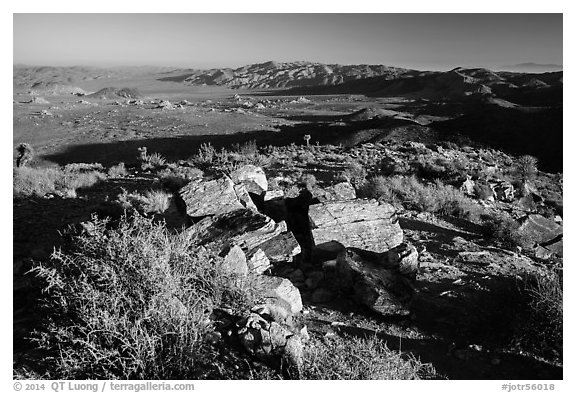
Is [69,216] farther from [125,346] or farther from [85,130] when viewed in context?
[85,130]

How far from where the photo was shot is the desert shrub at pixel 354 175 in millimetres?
10383

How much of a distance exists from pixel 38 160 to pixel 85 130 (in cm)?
831

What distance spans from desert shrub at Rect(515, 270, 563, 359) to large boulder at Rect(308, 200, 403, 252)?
6.07 feet

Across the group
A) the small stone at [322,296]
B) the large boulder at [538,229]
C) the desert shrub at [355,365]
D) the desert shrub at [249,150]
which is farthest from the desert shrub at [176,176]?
the large boulder at [538,229]

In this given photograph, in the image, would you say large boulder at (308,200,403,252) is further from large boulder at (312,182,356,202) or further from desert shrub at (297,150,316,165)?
desert shrub at (297,150,316,165)

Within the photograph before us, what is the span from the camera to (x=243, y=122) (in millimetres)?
33000

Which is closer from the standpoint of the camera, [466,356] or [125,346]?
[125,346]

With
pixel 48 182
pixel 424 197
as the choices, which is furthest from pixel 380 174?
pixel 48 182

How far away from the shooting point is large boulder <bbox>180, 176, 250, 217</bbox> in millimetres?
5480

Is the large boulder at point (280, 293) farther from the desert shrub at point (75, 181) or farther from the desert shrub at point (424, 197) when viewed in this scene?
the desert shrub at point (75, 181)

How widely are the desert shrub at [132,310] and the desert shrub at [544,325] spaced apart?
8.66 ft

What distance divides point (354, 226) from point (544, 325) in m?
2.41

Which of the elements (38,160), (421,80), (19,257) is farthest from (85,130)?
(421,80)

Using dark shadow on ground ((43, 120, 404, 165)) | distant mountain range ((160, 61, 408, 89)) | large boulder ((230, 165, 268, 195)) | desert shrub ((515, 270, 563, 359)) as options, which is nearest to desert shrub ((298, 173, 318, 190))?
large boulder ((230, 165, 268, 195))
